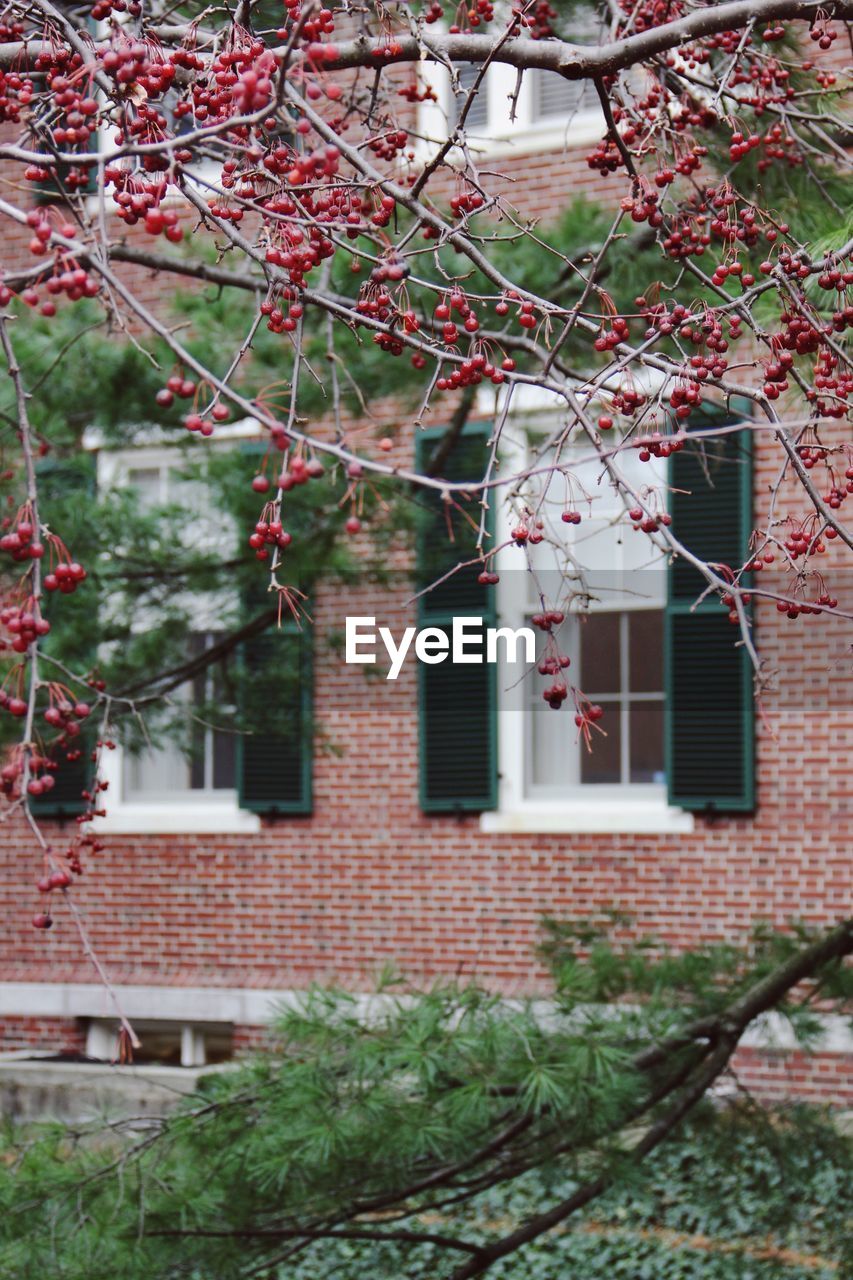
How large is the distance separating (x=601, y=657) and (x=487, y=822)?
39.8 inches

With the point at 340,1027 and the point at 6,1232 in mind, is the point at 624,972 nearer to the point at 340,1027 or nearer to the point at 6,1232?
the point at 340,1027

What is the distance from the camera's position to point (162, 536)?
532 cm

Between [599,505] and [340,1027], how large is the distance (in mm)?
3826

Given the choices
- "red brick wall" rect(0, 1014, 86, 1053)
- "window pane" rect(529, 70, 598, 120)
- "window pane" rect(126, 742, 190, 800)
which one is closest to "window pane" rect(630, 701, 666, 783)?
"window pane" rect(126, 742, 190, 800)

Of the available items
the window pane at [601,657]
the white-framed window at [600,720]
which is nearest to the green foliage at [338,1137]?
the white-framed window at [600,720]

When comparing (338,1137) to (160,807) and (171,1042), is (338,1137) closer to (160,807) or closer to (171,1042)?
(160,807)

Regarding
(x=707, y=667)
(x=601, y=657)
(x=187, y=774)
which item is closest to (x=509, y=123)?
(x=601, y=657)

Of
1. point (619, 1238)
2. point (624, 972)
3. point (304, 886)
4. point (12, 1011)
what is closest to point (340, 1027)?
point (624, 972)

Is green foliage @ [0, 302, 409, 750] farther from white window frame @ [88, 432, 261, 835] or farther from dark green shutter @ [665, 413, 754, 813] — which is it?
white window frame @ [88, 432, 261, 835]

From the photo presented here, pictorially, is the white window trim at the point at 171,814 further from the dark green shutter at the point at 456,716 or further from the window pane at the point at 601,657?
the window pane at the point at 601,657

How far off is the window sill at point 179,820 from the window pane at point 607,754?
6.07ft

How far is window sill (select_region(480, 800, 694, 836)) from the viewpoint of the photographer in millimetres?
7887

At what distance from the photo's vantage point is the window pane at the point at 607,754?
8.21 metres

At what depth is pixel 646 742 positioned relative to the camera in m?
8.12
